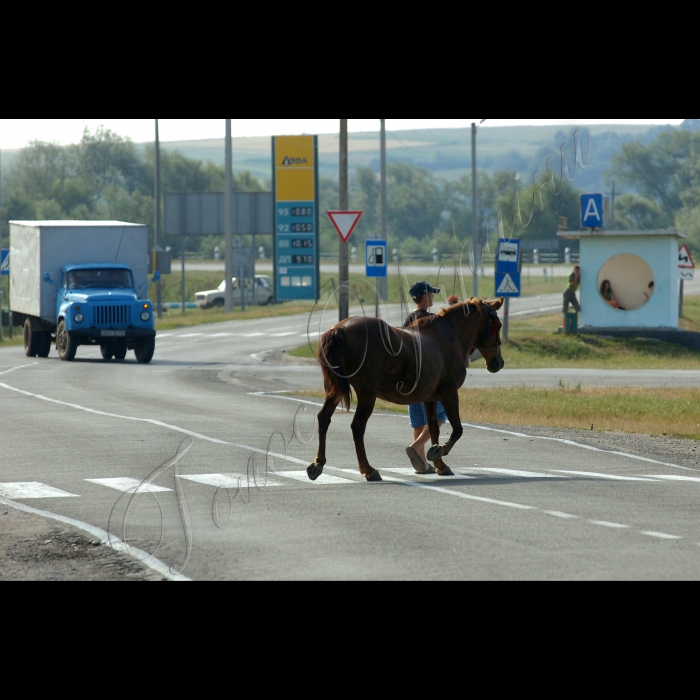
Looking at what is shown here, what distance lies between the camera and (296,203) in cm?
5731

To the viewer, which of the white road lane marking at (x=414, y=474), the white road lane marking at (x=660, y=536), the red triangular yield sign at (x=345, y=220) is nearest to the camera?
the white road lane marking at (x=660, y=536)

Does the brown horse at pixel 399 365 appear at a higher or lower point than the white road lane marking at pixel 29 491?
higher

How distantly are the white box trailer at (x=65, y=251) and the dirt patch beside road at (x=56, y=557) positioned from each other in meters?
24.6

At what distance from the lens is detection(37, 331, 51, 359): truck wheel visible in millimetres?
35094

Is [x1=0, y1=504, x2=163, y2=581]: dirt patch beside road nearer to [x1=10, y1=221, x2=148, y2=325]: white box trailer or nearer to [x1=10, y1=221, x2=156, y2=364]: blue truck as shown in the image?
[x1=10, y1=221, x2=156, y2=364]: blue truck

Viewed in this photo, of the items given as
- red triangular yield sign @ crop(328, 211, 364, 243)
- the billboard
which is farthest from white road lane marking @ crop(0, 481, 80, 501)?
the billboard

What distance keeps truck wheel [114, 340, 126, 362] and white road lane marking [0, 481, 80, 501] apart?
2086 centimetres

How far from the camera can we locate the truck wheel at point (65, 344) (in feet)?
107

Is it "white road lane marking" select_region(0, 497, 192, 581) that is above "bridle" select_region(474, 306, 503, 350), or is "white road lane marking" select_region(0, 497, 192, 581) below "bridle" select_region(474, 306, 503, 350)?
below

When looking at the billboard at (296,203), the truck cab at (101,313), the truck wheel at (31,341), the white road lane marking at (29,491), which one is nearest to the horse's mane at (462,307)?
the white road lane marking at (29,491)

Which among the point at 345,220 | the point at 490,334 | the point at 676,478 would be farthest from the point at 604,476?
the point at 345,220

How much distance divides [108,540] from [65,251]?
85.7 ft

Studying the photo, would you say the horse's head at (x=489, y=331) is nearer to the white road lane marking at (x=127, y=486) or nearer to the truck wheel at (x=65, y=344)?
the white road lane marking at (x=127, y=486)

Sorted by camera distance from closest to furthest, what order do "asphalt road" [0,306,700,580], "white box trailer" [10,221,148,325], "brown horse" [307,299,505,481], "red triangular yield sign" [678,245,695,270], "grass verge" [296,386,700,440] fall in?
"asphalt road" [0,306,700,580] < "brown horse" [307,299,505,481] < "grass verge" [296,386,700,440] < "white box trailer" [10,221,148,325] < "red triangular yield sign" [678,245,695,270]
